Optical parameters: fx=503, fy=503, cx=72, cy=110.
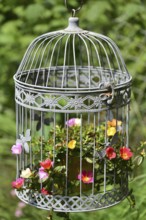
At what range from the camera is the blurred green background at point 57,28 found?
3777 mm

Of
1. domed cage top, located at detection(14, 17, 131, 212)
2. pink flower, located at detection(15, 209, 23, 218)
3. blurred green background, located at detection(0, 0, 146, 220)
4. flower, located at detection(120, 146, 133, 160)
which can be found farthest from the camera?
blurred green background, located at detection(0, 0, 146, 220)

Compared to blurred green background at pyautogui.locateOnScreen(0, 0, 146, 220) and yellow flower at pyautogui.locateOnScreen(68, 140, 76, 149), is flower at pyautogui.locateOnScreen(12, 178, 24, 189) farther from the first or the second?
blurred green background at pyautogui.locateOnScreen(0, 0, 146, 220)

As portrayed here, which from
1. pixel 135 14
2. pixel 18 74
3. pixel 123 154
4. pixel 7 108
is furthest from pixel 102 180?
pixel 7 108

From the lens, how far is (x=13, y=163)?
397 centimetres

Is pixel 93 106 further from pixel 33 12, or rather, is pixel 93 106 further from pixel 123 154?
pixel 33 12

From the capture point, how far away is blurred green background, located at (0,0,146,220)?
12.4 feet

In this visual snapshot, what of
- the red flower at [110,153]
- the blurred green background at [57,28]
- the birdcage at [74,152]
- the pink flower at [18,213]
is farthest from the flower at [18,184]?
the blurred green background at [57,28]

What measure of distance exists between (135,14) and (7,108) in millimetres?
1375

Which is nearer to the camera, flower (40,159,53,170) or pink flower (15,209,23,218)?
flower (40,159,53,170)

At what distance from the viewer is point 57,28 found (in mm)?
4113

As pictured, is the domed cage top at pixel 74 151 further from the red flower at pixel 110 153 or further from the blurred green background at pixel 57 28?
the blurred green background at pixel 57 28

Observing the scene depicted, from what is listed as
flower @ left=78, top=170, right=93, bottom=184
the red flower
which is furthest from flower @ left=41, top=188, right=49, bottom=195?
the red flower

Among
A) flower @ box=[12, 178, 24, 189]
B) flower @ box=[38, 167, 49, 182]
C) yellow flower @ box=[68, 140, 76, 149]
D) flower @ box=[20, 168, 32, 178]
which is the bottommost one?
flower @ box=[12, 178, 24, 189]

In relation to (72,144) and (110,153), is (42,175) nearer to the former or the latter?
(72,144)
